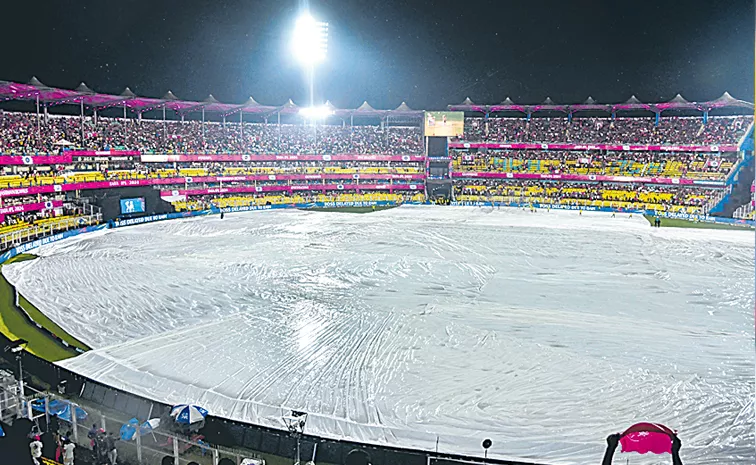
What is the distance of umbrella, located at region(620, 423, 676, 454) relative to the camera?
6.74 metres

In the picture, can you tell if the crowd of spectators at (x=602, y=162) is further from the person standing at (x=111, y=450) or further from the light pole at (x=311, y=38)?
the person standing at (x=111, y=450)

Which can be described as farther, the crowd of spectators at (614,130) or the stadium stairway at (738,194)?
the crowd of spectators at (614,130)

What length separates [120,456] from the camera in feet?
35.4

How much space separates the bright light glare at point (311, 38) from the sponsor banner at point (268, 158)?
1474 centimetres

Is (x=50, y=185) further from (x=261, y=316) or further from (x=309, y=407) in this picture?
(x=309, y=407)

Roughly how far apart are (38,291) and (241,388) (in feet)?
46.6

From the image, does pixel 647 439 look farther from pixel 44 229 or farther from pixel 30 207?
pixel 30 207

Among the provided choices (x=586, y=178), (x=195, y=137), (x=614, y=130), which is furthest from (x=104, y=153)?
(x=614, y=130)

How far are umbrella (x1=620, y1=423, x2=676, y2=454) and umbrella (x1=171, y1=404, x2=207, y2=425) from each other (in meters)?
8.06

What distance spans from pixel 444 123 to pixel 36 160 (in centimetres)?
4101

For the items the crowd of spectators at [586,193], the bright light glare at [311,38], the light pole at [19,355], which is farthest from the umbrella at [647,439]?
the crowd of spectators at [586,193]

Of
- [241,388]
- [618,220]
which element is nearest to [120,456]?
[241,388]

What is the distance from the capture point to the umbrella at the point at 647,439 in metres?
6.74

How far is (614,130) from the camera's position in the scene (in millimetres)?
68375
